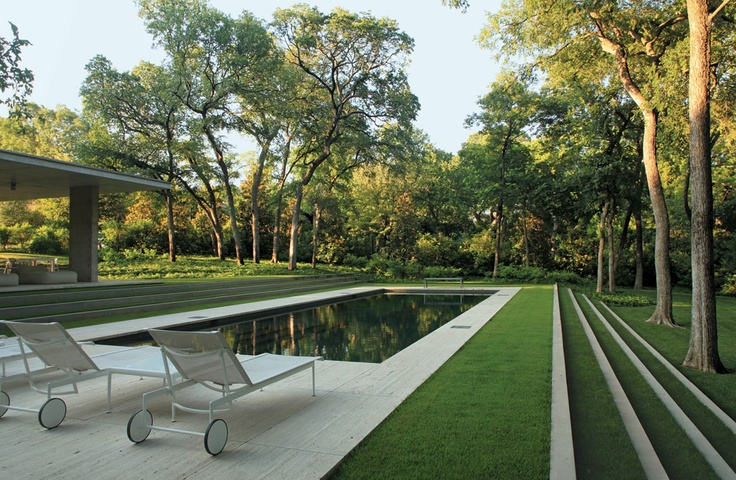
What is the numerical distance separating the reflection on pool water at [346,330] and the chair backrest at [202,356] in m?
3.72

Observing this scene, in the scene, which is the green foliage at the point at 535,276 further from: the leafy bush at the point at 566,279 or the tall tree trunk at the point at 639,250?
the tall tree trunk at the point at 639,250

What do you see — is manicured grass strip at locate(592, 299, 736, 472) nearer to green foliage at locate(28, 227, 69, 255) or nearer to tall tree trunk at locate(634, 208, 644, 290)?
tall tree trunk at locate(634, 208, 644, 290)

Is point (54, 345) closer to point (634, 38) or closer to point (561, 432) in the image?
point (561, 432)

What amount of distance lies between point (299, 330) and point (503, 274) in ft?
54.8

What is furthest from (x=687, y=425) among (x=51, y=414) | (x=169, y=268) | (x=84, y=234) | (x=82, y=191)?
(x=169, y=268)

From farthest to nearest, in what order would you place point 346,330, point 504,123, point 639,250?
point 504,123 < point 639,250 < point 346,330

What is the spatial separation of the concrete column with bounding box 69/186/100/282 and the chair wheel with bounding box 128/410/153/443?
1315cm

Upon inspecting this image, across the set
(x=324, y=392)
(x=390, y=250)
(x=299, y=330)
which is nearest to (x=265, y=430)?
(x=324, y=392)

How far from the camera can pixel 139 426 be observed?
3359 mm

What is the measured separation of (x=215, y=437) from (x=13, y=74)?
12797 millimetres

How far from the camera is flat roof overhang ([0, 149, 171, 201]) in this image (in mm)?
11109

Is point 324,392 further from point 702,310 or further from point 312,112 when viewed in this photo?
point 312,112

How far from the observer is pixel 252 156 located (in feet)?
106

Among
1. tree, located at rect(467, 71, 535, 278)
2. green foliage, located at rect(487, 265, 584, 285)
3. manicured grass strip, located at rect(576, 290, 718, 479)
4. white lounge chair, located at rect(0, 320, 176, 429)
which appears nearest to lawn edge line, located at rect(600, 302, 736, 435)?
manicured grass strip, located at rect(576, 290, 718, 479)
